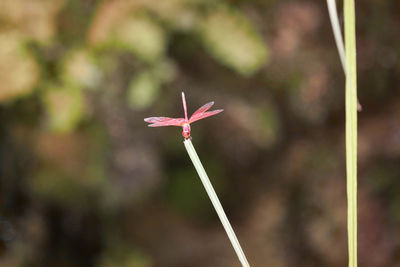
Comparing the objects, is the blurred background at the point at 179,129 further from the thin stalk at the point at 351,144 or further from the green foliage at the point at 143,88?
the thin stalk at the point at 351,144

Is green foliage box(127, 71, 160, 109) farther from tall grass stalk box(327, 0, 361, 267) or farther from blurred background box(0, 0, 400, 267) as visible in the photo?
tall grass stalk box(327, 0, 361, 267)

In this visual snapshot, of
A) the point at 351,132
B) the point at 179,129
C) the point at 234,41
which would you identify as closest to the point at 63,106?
the point at 234,41

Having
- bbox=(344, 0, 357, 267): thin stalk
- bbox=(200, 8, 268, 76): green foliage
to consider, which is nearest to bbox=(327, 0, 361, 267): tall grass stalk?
bbox=(344, 0, 357, 267): thin stalk

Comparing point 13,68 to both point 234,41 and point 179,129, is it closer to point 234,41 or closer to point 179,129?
point 234,41

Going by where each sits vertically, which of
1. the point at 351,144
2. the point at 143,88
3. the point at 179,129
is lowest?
the point at 179,129

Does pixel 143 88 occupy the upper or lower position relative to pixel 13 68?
lower

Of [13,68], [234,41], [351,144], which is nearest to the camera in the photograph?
[351,144]

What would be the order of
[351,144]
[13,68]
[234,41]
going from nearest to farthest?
[351,144], [13,68], [234,41]

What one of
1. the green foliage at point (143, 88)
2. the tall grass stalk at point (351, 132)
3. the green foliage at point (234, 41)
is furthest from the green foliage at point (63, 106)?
the tall grass stalk at point (351, 132)
